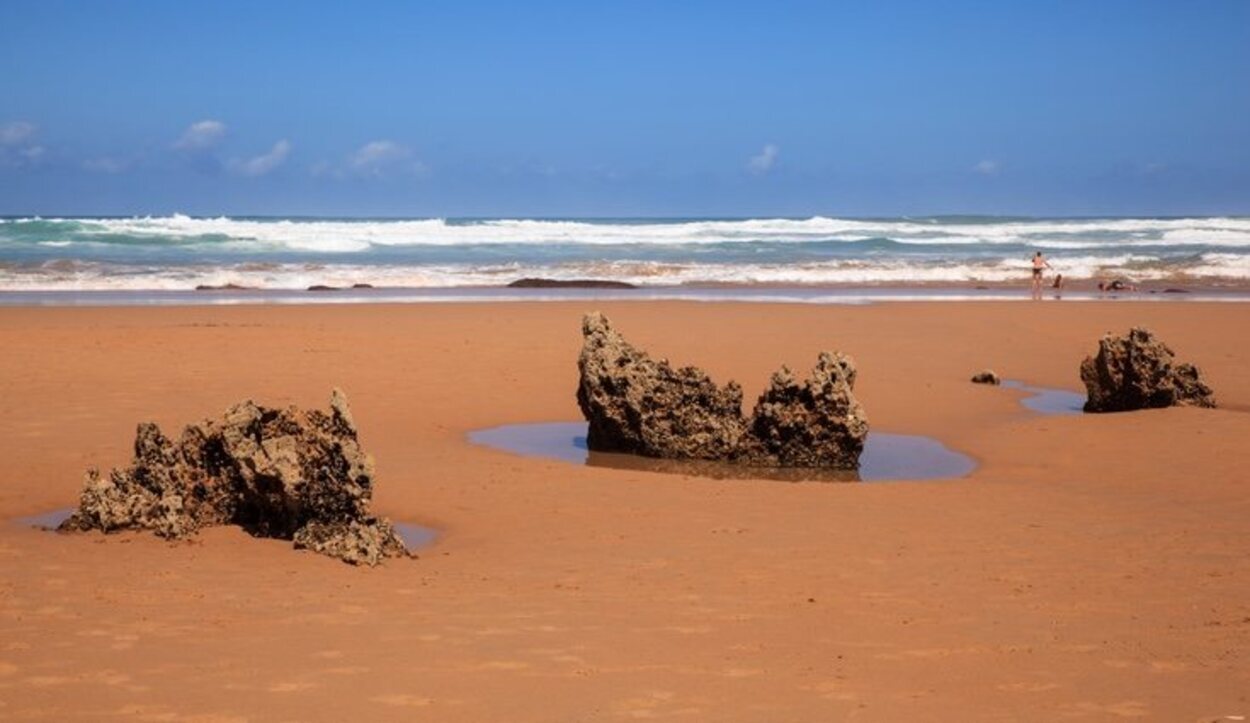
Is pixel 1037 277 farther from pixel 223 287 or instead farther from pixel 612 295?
pixel 223 287

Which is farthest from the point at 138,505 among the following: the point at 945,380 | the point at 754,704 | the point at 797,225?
the point at 797,225

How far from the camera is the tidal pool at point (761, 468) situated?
10.2 m

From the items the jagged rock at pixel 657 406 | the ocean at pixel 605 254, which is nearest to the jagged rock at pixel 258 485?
the jagged rock at pixel 657 406

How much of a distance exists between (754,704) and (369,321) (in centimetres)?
1676

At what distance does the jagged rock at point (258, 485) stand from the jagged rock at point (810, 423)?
3776 mm

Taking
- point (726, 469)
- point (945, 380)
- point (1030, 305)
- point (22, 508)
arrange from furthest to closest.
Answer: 1. point (1030, 305)
2. point (945, 380)
3. point (726, 469)
4. point (22, 508)

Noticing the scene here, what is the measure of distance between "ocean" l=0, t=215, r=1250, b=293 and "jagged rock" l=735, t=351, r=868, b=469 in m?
23.4

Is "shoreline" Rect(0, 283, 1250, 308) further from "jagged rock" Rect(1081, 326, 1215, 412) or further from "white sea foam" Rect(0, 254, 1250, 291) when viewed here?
"jagged rock" Rect(1081, 326, 1215, 412)

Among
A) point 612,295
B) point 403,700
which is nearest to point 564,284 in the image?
point 612,295

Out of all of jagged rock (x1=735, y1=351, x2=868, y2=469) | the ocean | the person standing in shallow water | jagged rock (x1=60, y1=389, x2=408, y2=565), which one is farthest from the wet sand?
the ocean

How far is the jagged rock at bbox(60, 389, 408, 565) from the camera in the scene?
24.5 ft

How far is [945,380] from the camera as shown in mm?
15375

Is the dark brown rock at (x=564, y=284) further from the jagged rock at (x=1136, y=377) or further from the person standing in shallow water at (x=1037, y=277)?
the jagged rock at (x=1136, y=377)

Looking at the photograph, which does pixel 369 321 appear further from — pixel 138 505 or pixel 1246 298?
pixel 1246 298
